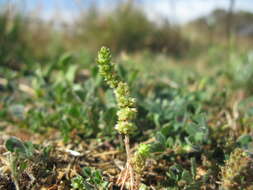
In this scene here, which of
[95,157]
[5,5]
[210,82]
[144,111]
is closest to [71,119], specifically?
[95,157]

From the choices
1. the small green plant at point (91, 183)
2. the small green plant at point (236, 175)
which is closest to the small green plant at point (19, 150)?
the small green plant at point (91, 183)

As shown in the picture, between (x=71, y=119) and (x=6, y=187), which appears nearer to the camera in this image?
(x=6, y=187)

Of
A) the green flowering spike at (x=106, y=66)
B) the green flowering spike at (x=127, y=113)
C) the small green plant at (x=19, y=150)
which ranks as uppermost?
the green flowering spike at (x=106, y=66)

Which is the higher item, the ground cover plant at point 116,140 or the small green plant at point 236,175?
the ground cover plant at point 116,140

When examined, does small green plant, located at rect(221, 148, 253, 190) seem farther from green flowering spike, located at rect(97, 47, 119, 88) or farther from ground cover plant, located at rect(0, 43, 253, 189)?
green flowering spike, located at rect(97, 47, 119, 88)

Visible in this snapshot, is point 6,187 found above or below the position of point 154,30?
below

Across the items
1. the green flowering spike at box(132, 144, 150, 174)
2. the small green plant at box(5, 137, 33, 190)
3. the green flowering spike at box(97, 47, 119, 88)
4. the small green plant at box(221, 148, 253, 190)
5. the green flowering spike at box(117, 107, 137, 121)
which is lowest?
the small green plant at box(221, 148, 253, 190)

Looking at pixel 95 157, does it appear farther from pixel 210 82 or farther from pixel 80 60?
pixel 80 60

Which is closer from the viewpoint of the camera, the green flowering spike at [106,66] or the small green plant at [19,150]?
the green flowering spike at [106,66]

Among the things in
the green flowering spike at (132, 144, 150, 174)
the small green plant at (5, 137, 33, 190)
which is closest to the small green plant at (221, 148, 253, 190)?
the green flowering spike at (132, 144, 150, 174)

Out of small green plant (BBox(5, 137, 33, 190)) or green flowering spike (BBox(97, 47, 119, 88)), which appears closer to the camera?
green flowering spike (BBox(97, 47, 119, 88))

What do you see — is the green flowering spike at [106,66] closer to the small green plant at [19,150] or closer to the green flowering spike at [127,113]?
the green flowering spike at [127,113]
